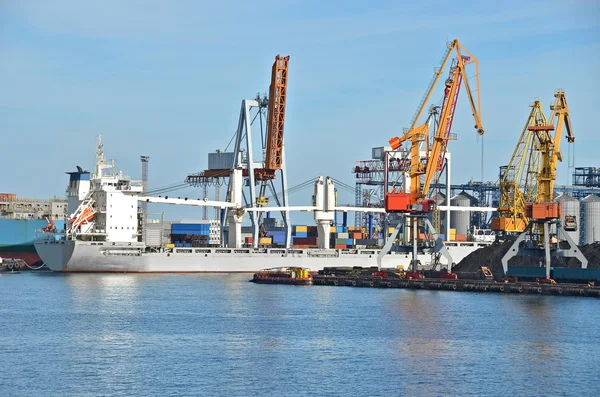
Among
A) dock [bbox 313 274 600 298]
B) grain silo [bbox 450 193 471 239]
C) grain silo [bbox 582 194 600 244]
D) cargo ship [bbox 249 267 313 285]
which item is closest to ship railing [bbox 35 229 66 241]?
cargo ship [bbox 249 267 313 285]

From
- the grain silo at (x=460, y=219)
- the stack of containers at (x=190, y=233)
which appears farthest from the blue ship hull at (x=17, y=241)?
the grain silo at (x=460, y=219)

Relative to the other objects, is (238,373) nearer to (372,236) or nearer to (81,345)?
(81,345)

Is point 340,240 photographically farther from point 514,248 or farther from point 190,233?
point 514,248

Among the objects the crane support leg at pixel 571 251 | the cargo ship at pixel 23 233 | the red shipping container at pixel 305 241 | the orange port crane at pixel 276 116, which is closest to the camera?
the crane support leg at pixel 571 251

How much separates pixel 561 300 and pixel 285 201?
4426 cm

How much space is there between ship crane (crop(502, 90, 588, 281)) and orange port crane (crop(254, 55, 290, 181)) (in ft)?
94.1

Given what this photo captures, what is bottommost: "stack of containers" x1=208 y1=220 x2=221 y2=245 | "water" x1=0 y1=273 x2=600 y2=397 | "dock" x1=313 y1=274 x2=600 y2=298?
"water" x1=0 y1=273 x2=600 y2=397

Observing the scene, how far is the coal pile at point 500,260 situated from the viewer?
261ft

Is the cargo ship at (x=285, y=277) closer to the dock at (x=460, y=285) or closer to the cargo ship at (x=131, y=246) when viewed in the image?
the dock at (x=460, y=285)

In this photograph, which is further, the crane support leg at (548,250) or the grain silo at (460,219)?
the grain silo at (460,219)

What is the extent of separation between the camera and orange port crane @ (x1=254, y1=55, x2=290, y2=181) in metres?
98.4

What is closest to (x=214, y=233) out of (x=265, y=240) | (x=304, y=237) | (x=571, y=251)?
(x=304, y=237)

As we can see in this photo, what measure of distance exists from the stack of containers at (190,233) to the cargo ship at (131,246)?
10.3 m

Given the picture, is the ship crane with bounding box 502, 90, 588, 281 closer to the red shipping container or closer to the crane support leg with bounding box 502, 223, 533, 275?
the crane support leg with bounding box 502, 223, 533, 275
